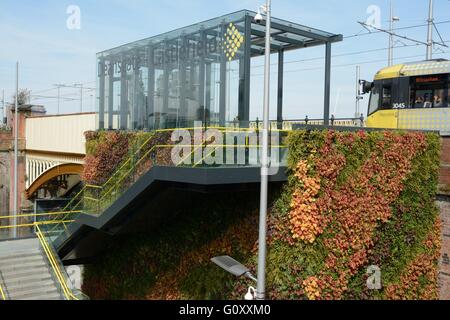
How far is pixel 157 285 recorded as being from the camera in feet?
50.2

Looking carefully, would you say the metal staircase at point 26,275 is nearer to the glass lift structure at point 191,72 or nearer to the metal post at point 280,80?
the glass lift structure at point 191,72

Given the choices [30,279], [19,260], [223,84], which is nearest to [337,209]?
[223,84]

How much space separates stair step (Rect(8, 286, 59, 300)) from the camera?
14373mm

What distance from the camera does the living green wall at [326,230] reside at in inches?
443

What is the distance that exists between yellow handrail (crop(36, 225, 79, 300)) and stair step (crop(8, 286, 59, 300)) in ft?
1.13

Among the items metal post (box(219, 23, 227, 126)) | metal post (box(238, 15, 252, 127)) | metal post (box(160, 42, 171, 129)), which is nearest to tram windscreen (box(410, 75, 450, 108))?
metal post (box(238, 15, 252, 127))

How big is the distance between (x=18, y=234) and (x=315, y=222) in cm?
1322

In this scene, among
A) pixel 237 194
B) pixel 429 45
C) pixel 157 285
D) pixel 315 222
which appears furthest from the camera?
pixel 429 45

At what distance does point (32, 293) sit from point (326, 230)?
382 inches

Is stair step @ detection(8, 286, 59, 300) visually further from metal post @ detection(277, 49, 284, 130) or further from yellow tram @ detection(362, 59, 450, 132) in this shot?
yellow tram @ detection(362, 59, 450, 132)

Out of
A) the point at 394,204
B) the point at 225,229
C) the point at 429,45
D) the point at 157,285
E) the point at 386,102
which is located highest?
the point at 429,45

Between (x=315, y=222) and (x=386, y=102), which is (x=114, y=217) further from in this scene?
(x=386, y=102)

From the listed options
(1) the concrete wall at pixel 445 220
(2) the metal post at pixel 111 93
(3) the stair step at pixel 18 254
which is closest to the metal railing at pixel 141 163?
(3) the stair step at pixel 18 254

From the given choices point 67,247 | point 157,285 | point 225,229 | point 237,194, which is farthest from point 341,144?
point 67,247
